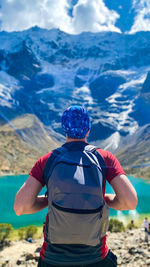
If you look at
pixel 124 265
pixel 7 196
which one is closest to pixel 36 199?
pixel 124 265

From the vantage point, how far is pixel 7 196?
50219 millimetres

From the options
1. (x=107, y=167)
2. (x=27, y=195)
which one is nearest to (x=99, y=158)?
(x=107, y=167)

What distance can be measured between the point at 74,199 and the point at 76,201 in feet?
0.11

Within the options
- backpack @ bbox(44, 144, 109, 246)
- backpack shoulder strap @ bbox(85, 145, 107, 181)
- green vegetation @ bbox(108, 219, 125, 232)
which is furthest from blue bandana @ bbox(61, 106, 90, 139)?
green vegetation @ bbox(108, 219, 125, 232)

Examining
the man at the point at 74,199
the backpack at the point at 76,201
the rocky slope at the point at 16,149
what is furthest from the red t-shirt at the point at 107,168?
the rocky slope at the point at 16,149

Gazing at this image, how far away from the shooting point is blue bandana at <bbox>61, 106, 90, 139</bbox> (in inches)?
137

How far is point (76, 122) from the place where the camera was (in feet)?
11.5

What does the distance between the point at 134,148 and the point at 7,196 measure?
144215 millimetres

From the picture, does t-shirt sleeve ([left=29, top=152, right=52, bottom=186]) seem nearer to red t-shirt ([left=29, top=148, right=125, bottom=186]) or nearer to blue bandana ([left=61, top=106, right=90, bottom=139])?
red t-shirt ([left=29, top=148, right=125, bottom=186])

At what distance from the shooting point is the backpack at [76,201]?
3.01m

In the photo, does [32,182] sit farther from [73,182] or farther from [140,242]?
[140,242]

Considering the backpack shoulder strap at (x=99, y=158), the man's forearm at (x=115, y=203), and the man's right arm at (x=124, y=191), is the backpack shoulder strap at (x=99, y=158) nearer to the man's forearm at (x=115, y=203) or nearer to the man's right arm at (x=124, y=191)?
the man's right arm at (x=124, y=191)

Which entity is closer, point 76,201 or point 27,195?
point 76,201

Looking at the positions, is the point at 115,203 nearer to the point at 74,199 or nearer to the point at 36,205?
the point at 74,199
